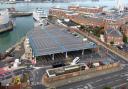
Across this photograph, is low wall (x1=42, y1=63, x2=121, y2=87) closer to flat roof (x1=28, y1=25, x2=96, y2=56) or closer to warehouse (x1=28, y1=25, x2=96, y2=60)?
warehouse (x1=28, y1=25, x2=96, y2=60)

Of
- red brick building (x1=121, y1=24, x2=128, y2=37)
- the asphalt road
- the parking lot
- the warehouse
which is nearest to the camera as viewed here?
the asphalt road

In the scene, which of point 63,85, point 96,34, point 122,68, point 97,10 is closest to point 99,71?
point 122,68

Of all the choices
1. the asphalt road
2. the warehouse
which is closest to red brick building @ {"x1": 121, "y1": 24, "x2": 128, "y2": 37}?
the warehouse

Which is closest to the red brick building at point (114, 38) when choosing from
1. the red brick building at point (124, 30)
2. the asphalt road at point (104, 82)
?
the red brick building at point (124, 30)

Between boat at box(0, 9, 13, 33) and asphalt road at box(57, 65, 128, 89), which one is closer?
asphalt road at box(57, 65, 128, 89)

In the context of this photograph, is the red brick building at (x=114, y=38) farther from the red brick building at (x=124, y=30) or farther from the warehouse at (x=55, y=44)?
the warehouse at (x=55, y=44)

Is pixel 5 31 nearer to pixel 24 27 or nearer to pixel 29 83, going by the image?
pixel 24 27
